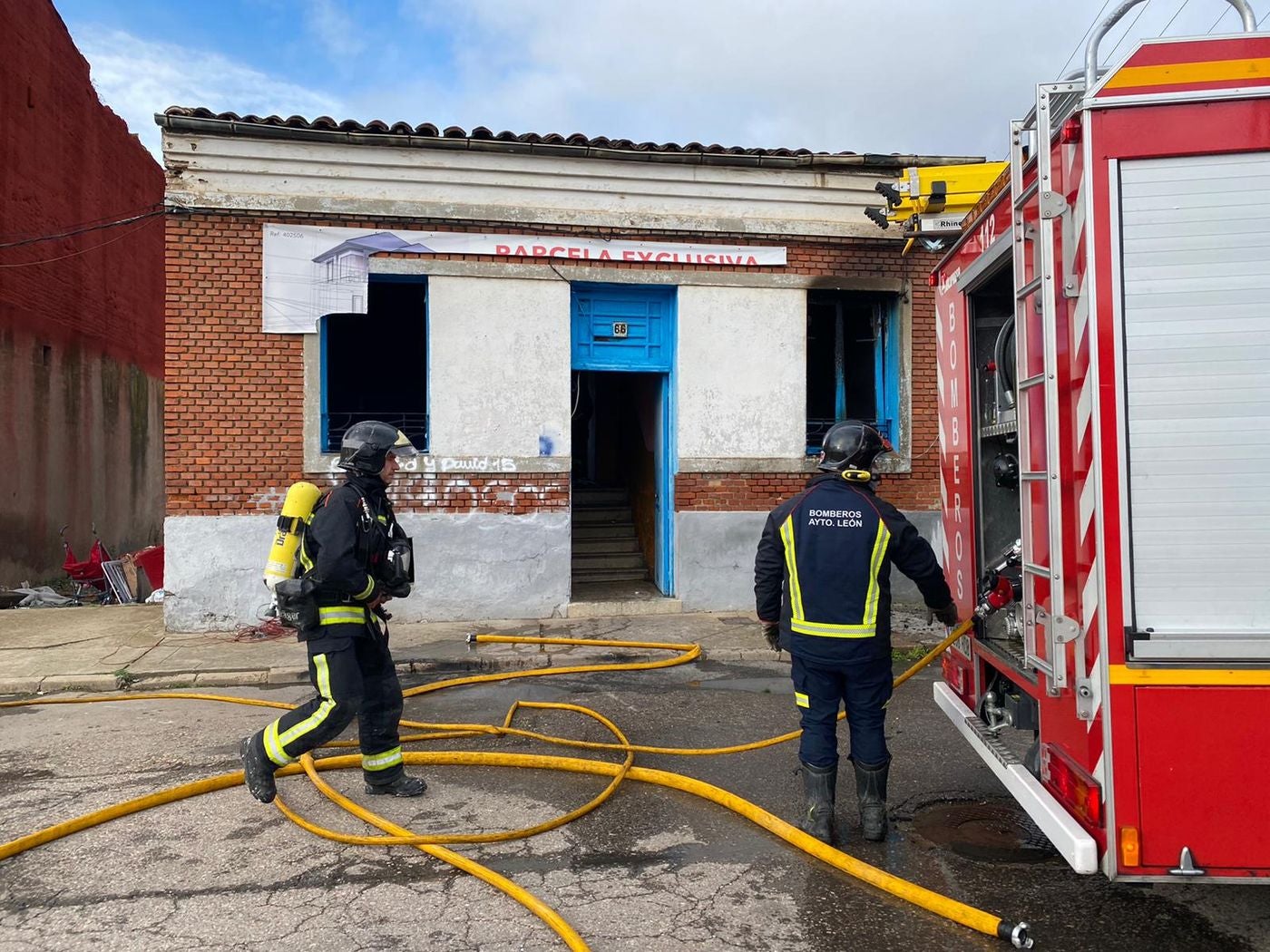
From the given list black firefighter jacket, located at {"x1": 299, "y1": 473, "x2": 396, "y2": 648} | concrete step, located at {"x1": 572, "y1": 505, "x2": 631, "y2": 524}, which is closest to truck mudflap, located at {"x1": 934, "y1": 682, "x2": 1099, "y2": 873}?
black firefighter jacket, located at {"x1": 299, "y1": 473, "x2": 396, "y2": 648}

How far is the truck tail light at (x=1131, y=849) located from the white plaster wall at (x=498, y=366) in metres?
7.52

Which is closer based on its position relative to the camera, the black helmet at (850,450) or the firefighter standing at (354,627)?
the black helmet at (850,450)

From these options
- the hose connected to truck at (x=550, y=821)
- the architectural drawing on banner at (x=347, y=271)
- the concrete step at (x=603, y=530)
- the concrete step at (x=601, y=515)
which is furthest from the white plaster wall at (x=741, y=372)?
the hose connected to truck at (x=550, y=821)

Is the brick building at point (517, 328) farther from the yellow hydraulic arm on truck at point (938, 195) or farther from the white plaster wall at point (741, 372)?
the yellow hydraulic arm on truck at point (938, 195)

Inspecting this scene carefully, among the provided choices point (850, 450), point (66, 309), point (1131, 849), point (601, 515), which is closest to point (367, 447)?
point (850, 450)

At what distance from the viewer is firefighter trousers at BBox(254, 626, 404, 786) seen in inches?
167

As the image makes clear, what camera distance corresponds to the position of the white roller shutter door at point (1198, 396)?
2727mm

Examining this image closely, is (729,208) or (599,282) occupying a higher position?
(729,208)

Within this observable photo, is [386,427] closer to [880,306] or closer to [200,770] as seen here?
[200,770]

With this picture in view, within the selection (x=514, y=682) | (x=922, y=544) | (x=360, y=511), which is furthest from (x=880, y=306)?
(x=360, y=511)

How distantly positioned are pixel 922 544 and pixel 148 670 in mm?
6467

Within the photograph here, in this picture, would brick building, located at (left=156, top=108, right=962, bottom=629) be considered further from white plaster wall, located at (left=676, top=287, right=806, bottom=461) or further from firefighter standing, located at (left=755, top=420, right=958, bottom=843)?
firefighter standing, located at (left=755, top=420, right=958, bottom=843)

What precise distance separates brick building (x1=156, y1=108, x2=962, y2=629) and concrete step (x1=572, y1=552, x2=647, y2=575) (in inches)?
18.8

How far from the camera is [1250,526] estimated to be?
2.72m
